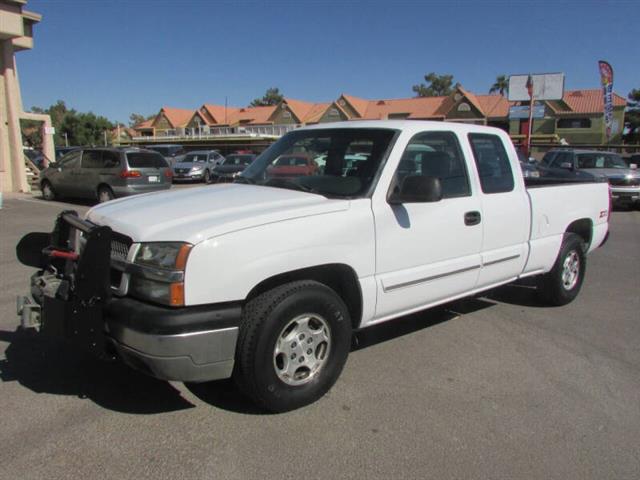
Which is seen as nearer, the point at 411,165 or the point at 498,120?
the point at 411,165

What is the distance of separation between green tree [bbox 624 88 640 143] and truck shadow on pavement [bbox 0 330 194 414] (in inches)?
2911

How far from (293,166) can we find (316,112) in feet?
227

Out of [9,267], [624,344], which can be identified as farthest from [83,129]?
[624,344]

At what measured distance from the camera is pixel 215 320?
301 centimetres

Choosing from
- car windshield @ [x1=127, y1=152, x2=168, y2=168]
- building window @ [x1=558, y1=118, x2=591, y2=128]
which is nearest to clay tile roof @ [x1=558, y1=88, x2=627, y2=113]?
building window @ [x1=558, y1=118, x2=591, y2=128]

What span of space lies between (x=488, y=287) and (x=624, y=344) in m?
1.29

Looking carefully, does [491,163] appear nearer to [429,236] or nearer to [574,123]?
[429,236]

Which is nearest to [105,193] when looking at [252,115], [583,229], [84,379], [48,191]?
[48,191]

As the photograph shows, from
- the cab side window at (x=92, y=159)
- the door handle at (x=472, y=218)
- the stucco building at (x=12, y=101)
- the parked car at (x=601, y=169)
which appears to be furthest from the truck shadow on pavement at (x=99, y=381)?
the stucco building at (x=12, y=101)

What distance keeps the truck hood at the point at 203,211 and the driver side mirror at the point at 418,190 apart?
17.0 inches

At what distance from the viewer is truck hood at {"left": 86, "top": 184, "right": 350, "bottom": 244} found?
3102 mm

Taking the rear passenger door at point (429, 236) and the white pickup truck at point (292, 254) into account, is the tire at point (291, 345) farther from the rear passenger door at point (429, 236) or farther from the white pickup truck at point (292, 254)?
the rear passenger door at point (429, 236)

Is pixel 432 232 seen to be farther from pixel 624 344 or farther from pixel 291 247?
pixel 624 344

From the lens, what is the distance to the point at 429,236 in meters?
4.09
